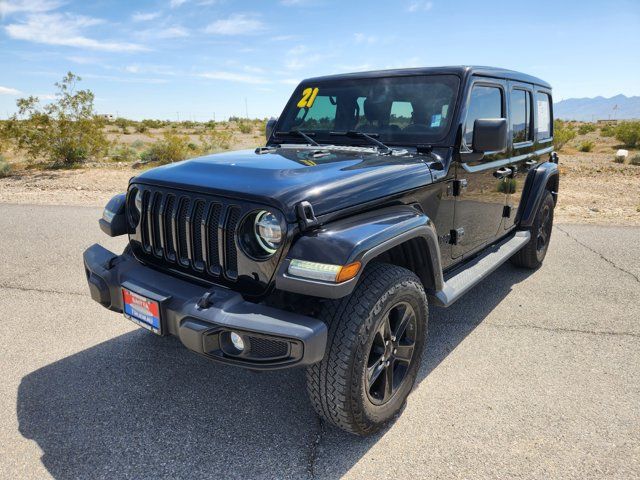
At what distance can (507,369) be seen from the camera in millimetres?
3172

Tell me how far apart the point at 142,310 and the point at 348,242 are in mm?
1122

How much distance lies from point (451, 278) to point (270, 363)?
1.66 m

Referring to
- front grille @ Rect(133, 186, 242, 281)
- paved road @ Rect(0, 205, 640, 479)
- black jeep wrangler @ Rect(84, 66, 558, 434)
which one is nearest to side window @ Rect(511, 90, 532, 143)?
black jeep wrangler @ Rect(84, 66, 558, 434)

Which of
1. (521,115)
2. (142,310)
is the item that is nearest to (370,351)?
(142,310)

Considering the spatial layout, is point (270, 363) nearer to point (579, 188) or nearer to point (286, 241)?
point (286, 241)

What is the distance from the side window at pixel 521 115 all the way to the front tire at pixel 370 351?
2.48 meters

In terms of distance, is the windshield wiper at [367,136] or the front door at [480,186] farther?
the front door at [480,186]

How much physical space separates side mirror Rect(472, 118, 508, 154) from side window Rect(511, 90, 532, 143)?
1297 mm

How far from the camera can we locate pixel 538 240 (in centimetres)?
508

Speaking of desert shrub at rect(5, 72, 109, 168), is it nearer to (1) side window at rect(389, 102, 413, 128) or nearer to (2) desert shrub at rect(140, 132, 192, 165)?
(2) desert shrub at rect(140, 132, 192, 165)

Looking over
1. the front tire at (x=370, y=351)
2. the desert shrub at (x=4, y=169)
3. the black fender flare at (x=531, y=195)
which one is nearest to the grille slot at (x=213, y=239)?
the front tire at (x=370, y=351)

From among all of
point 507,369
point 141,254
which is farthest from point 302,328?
point 507,369

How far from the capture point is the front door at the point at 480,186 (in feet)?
11.1

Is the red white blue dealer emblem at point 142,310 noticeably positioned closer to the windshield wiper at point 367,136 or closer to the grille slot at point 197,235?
the grille slot at point 197,235
